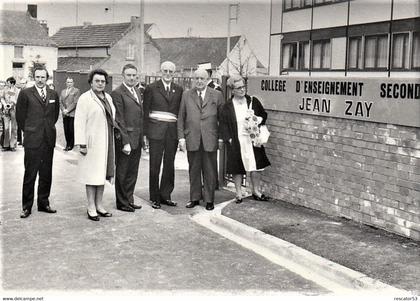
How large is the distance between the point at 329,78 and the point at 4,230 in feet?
14.2

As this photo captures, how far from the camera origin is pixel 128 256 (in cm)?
618

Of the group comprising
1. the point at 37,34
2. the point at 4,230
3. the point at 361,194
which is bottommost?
the point at 4,230

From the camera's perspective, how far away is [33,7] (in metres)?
61.9

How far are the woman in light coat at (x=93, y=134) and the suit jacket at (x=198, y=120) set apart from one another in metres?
1.10

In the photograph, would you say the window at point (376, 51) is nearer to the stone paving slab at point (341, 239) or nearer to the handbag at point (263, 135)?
the handbag at point (263, 135)

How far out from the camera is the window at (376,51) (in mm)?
23578

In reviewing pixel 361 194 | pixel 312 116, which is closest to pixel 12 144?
pixel 312 116

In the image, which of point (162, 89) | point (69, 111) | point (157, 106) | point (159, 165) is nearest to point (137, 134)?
point (157, 106)

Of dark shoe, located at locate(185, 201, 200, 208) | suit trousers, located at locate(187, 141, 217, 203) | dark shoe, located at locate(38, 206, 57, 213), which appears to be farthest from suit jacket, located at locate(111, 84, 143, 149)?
dark shoe, located at locate(38, 206, 57, 213)

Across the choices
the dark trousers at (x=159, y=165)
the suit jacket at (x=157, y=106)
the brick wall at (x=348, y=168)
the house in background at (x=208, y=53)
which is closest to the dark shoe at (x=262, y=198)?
the brick wall at (x=348, y=168)

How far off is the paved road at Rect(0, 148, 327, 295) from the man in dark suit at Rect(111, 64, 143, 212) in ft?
1.01

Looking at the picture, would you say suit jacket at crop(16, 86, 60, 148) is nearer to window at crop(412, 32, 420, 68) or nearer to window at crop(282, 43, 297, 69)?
window at crop(412, 32, 420, 68)

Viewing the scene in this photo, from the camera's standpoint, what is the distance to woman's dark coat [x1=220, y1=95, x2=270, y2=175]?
27.7 ft

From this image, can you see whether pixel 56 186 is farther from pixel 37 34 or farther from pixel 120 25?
pixel 37 34
